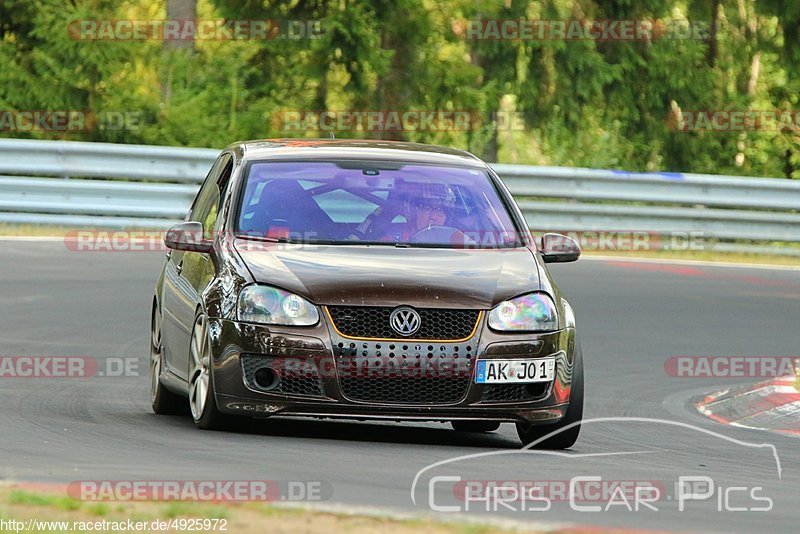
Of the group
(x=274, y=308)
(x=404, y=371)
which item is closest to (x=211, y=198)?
(x=274, y=308)

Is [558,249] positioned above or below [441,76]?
above

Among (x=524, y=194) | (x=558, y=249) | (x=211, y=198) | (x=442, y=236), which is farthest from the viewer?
(x=524, y=194)

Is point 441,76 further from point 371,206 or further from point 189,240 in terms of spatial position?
point 189,240

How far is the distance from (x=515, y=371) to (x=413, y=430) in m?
1.33

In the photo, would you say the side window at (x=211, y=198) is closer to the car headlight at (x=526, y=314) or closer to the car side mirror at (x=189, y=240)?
the car side mirror at (x=189, y=240)

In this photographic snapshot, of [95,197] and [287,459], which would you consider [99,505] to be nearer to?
[287,459]

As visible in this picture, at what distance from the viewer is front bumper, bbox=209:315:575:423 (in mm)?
8852

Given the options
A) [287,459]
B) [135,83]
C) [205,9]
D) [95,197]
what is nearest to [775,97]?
[205,9]

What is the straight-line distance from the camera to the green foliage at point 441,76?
25.3m

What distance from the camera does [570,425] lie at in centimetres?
948

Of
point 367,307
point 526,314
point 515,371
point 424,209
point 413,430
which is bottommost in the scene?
point 413,430

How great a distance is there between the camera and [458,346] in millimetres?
8945

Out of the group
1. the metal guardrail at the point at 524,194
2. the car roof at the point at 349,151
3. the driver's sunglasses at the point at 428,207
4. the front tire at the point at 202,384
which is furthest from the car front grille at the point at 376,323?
the metal guardrail at the point at 524,194

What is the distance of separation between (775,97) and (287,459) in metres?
26.1
